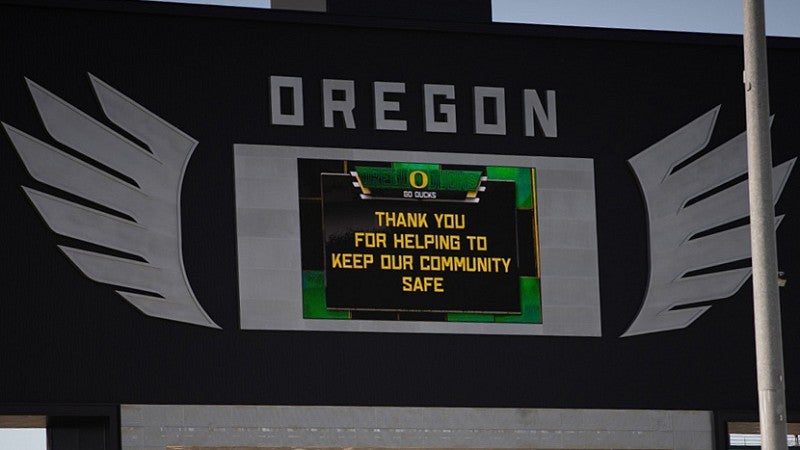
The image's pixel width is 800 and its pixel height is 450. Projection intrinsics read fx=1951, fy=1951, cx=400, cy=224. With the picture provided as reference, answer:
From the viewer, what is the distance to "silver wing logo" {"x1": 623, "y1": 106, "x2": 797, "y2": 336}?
26.5 meters

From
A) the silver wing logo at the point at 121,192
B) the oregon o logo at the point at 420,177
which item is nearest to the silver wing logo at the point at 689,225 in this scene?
the oregon o logo at the point at 420,177

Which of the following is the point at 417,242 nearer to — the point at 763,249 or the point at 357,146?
the point at 357,146

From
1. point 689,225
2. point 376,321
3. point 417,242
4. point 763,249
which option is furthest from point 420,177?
point 763,249

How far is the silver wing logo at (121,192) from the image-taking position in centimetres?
2402

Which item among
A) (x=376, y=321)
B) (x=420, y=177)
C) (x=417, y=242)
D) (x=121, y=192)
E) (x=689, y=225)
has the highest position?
(x=420, y=177)

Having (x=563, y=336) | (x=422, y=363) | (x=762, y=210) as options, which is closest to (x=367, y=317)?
(x=422, y=363)

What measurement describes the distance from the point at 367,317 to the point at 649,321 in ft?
13.2

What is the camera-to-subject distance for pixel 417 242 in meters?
25.2

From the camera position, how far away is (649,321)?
2645 cm

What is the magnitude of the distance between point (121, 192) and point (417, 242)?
3861mm

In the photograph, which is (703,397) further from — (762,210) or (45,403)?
(762,210)

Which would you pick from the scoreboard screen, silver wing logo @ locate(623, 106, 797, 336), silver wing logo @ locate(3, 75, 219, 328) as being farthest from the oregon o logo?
silver wing logo @ locate(623, 106, 797, 336)

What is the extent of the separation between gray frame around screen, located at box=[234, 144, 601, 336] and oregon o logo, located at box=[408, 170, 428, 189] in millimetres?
225

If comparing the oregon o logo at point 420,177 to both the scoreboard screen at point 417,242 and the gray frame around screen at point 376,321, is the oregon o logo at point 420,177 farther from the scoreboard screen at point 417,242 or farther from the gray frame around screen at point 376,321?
the gray frame around screen at point 376,321
